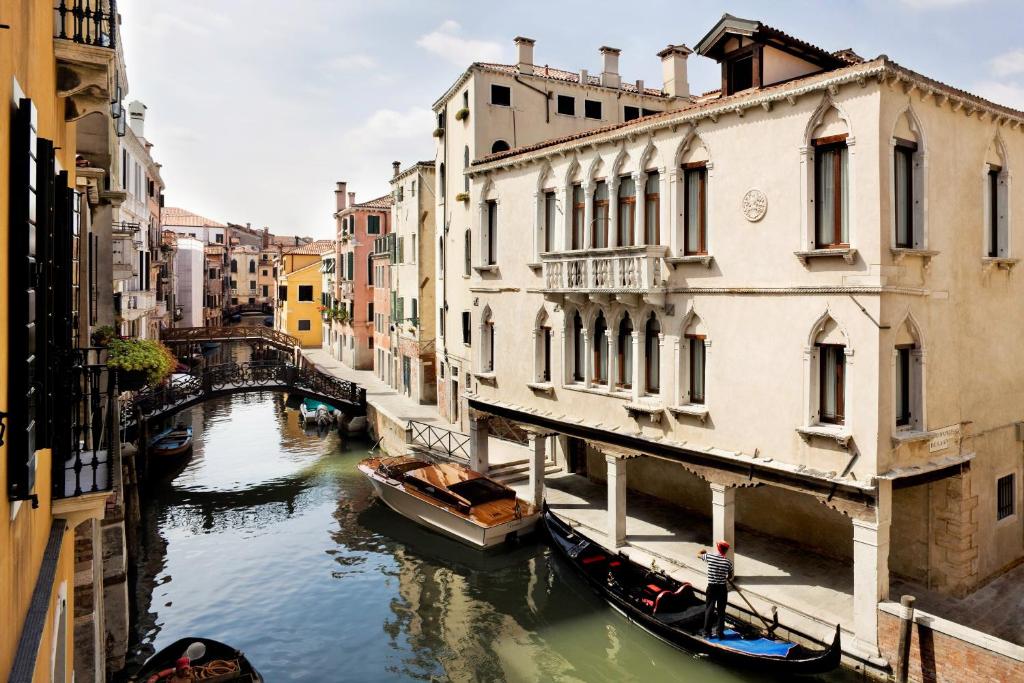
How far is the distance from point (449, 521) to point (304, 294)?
42.9 m

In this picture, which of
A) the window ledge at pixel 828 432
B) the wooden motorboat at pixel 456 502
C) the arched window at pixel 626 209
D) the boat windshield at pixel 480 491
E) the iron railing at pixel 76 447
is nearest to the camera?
the iron railing at pixel 76 447

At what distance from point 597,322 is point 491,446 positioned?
30.0 feet

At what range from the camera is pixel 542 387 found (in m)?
17.9

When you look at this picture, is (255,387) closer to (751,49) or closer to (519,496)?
(519,496)

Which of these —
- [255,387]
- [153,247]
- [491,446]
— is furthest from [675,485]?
[153,247]

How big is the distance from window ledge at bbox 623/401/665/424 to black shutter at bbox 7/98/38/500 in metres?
11.6

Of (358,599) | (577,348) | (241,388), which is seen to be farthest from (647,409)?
(241,388)

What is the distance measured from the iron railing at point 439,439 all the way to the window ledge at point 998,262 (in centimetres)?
1507

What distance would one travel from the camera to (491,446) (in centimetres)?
2452

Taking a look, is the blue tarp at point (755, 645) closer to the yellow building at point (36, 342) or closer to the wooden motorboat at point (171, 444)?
the yellow building at point (36, 342)

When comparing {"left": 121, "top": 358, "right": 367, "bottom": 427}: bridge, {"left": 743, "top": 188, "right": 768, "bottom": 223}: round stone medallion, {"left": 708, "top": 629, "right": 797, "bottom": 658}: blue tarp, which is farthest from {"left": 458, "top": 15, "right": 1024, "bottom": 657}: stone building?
{"left": 121, "top": 358, "right": 367, "bottom": 427}: bridge

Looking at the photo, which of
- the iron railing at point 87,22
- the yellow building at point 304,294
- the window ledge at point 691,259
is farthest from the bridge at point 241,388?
the yellow building at point 304,294

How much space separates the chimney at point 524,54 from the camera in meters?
24.9

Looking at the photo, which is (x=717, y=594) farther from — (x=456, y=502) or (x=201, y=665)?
(x=201, y=665)
